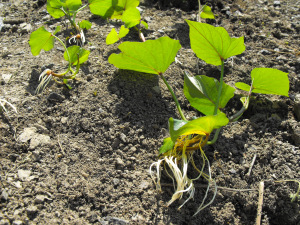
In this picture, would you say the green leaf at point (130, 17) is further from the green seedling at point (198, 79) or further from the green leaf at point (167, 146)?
the green leaf at point (167, 146)

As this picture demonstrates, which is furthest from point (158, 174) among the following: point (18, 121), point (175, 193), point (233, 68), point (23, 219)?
point (233, 68)

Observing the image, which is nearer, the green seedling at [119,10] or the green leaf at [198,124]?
the green leaf at [198,124]

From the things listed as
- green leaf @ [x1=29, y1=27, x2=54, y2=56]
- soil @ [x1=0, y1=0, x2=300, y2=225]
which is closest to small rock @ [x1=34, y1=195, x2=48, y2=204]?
soil @ [x1=0, y1=0, x2=300, y2=225]

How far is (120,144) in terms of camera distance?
3.62ft

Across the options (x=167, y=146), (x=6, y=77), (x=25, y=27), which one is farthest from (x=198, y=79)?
(x=25, y=27)

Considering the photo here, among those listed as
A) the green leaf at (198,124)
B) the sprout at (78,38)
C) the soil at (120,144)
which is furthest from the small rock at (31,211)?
the sprout at (78,38)

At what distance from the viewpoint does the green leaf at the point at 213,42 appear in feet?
3.67

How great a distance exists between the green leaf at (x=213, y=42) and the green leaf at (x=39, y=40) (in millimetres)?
715

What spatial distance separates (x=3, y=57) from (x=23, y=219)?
0.91m

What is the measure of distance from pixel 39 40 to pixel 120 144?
69 centimetres

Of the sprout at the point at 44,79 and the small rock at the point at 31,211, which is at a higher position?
the sprout at the point at 44,79

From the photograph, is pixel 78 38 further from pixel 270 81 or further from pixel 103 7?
pixel 270 81

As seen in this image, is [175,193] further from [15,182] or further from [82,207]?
[15,182]

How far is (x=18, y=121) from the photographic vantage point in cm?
117
